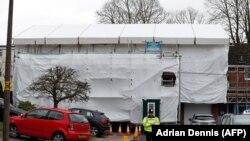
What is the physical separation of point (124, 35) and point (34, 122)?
2033 cm

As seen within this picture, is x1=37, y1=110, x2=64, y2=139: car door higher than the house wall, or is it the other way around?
the house wall

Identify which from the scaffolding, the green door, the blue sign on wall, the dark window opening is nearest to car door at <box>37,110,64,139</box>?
the green door

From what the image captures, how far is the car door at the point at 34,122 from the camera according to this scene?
2233 centimetres

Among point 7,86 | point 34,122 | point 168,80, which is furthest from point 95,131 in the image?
point 7,86

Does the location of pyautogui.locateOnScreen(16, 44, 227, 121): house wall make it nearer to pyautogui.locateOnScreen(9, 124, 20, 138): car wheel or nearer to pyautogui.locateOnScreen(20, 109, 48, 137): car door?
pyautogui.locateOnScreen(9, 124, 20, 138): car wheel

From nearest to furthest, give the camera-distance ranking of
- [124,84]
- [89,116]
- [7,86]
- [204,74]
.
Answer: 1. [7,86]
2. [89,116]
3. [124,84]
4. [204,74]

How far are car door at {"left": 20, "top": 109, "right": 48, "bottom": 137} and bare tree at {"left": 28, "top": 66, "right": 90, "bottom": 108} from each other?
31.5ft

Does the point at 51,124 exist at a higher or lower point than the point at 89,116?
higher

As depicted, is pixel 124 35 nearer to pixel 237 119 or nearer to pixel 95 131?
pixel 95 131

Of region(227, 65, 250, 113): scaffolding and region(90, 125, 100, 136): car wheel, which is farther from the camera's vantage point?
region(227, 65, 250, 113): scaffolding

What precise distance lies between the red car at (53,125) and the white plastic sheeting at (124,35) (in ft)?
62.6

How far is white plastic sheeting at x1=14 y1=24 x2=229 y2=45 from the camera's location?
40656 millimetres

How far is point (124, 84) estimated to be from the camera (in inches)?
1563

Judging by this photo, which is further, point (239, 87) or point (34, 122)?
point (239, 87)
